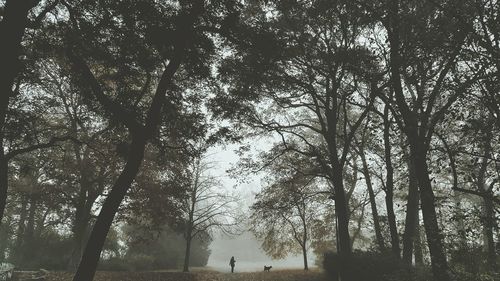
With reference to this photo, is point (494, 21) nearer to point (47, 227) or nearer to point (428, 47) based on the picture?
point (428, 47)

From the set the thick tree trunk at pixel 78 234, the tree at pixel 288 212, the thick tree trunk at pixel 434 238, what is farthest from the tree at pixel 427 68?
the thick tree trunk at pixel 78 234

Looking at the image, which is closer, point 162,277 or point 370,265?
point 370,265

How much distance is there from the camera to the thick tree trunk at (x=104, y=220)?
31.4ft

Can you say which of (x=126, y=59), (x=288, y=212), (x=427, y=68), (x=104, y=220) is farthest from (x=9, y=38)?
(x=288, y=212)

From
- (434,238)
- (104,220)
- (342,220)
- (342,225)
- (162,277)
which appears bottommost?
(162,277)

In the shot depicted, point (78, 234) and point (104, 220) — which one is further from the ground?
point (78, 234)

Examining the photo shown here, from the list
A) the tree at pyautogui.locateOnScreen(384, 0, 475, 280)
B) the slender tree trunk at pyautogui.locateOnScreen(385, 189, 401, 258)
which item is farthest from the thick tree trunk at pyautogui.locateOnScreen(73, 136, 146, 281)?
the slender tree trunk at pyautogui.locateOnScreen(385, 189, 401, 258)

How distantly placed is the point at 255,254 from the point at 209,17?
95522mm

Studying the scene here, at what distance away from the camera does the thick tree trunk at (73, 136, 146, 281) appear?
957 cm

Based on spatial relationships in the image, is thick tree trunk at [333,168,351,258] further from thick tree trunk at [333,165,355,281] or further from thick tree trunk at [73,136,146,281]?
thick tree trunk at [73,136,146,281]

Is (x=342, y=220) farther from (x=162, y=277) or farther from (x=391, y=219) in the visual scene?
(x=162, y=277)

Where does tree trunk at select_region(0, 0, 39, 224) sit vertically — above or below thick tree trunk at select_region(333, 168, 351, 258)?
above

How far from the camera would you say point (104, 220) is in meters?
10.1

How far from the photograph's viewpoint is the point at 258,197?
23219mm
